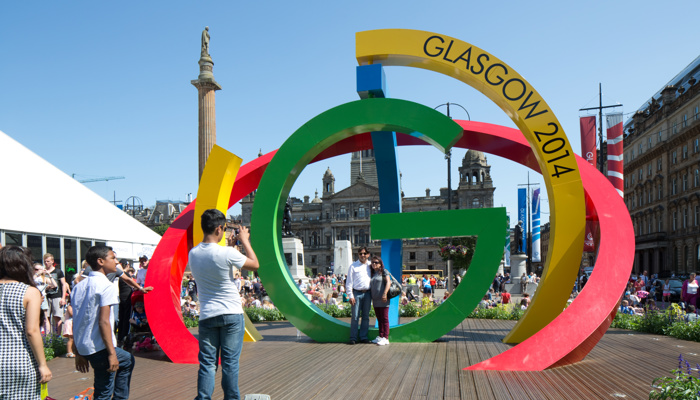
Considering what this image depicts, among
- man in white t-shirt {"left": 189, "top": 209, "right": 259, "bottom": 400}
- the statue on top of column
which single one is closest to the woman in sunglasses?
man in white t-shirt {"left": 189, "top": 209, "right": 259, "bottom": 400}

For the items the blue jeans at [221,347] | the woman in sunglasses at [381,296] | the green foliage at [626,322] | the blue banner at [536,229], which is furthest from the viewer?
the blue banner at [536,229]

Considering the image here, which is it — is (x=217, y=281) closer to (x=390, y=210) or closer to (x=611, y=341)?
(x=390, y=210)

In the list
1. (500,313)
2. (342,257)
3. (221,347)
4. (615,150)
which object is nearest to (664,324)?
(500,313)

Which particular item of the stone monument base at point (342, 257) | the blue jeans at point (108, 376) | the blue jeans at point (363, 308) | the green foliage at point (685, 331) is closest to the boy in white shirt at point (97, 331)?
the blue jeans at point (108, 376)

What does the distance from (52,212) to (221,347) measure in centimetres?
1330

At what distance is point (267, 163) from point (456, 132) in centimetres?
336

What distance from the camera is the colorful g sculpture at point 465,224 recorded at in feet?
22.3

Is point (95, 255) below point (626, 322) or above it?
above

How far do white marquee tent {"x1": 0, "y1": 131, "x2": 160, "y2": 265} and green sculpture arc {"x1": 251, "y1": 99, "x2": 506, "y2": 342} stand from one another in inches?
326

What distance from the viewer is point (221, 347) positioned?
411cm

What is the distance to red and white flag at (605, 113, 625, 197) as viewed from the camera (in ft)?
39.2

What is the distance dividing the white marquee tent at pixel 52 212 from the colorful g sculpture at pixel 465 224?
766 cm

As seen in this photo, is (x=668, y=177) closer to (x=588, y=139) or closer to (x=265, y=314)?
(x=588, y=139)

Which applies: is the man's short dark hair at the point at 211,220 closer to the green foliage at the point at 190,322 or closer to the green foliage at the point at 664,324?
the green foliage at the point at 190,322
